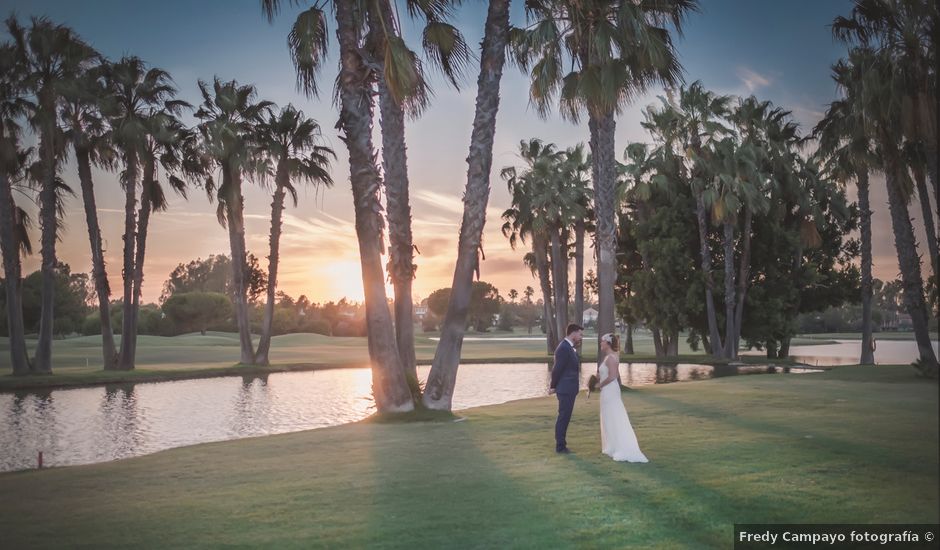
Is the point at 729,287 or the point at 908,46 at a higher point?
the point at 908,46

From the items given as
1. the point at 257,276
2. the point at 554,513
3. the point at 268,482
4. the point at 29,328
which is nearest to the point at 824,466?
the point at 554,513

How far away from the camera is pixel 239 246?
42.9 meters

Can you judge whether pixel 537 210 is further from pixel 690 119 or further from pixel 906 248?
pixel 906 248

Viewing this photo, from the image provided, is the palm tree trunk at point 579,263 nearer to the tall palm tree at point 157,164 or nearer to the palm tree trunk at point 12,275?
the tall palm tree at point 157,164

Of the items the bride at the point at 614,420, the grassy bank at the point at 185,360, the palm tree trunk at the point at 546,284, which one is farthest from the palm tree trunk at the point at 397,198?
the palm tree trunk at the point at 546,284

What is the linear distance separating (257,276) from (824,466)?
44.9 m

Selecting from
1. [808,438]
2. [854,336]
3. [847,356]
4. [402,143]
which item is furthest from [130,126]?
[854,336]

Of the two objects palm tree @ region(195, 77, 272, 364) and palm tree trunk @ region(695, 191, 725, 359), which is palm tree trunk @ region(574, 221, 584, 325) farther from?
palm tree @ region(195, 77, 272, 364)

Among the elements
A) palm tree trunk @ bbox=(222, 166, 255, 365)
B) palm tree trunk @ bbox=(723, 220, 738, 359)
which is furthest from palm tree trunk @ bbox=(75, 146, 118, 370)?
palm tree trunk @ bbox=(723, 220, 738, 359)

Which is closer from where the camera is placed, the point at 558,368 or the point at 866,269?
the point at 558,368

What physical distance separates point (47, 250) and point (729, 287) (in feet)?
129

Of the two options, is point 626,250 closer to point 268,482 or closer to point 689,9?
point 689,9

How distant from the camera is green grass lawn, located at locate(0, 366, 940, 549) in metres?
6.71

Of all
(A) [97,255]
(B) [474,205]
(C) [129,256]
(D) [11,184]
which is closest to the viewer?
(B) [474,205]
